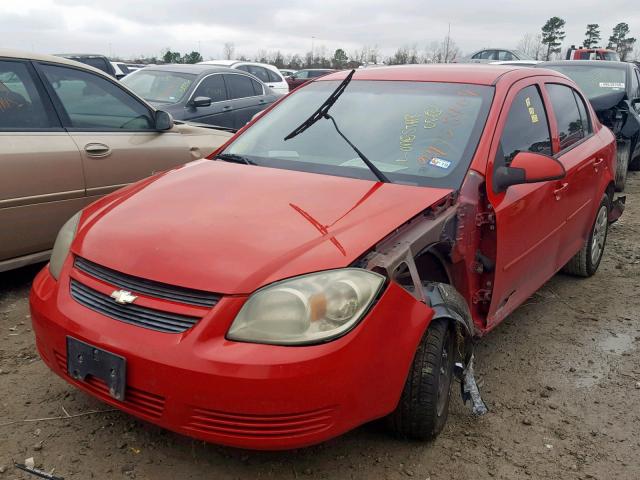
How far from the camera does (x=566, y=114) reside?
4.14m

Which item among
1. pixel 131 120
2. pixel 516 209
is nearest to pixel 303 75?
pixel 131 120

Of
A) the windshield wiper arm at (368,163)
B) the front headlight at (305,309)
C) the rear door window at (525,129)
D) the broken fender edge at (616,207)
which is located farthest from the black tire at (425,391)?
the broken fender edge at (616,207)

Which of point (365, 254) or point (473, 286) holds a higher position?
point (365, 254)

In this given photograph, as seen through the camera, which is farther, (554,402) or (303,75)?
(303,75)

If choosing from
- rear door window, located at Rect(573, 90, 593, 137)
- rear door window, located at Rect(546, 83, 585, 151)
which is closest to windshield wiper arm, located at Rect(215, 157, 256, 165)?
rear door window, located at Rect(546, 83, 585, 151)

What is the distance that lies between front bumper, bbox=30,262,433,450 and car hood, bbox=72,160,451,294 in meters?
A: 0.19

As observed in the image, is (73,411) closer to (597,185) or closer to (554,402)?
(554,402)

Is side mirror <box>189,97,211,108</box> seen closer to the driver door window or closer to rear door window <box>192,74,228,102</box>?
rear door window <box>192,74,228,102</box>

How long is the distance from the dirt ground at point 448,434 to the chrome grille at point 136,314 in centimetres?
63

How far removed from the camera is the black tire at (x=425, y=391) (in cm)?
246

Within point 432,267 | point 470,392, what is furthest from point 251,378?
point 470,392

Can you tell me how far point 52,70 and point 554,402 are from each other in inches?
151

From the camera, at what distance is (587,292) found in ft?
15.3

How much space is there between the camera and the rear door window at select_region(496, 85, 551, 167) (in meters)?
3.21
